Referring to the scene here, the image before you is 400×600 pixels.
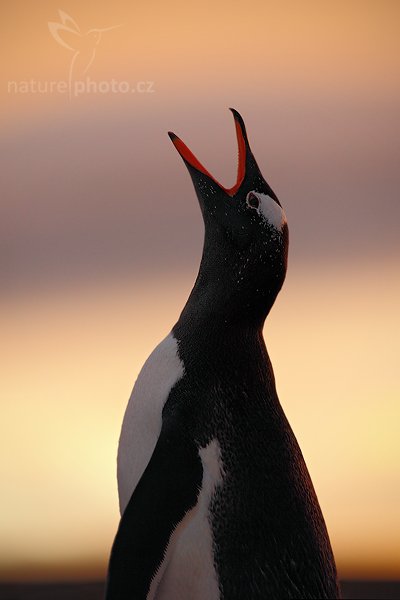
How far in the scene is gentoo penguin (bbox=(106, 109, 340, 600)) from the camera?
100 centimetres

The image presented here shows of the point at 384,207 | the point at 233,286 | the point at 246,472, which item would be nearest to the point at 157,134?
the point at 384,207

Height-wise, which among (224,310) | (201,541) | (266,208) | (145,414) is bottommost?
(201,541)

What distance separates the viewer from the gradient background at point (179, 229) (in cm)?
190

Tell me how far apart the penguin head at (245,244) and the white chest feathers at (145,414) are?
0.34 feet

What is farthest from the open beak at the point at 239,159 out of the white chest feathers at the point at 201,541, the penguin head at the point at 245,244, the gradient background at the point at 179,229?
the gradient background at the point at 179,229

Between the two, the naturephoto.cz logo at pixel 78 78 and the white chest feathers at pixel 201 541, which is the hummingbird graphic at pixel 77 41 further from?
the white chest feathers at pixel 201 541

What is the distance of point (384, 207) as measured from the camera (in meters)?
1.94

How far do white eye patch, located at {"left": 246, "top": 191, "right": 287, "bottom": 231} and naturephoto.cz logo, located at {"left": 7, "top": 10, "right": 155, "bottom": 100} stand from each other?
95cm

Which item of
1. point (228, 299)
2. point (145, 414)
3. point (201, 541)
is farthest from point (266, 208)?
point (201, 541)

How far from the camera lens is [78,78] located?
1.92 meters

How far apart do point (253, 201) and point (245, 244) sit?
58 mm

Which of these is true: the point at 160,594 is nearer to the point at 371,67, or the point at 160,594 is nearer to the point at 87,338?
the point at 87,338

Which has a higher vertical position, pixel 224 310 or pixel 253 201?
pixel 253 201

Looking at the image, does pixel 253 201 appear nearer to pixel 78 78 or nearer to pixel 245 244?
pixel 245 244
